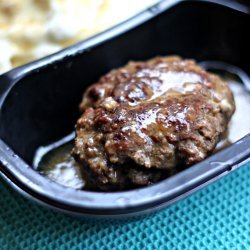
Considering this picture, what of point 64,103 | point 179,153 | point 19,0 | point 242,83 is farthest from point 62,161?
point 242,83

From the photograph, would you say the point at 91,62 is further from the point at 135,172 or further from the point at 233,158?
the point at 233,158

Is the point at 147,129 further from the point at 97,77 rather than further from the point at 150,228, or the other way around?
the point at 97,77

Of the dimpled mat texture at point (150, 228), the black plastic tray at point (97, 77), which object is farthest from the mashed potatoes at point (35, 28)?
the dimpled mat texture at point (150, 228)

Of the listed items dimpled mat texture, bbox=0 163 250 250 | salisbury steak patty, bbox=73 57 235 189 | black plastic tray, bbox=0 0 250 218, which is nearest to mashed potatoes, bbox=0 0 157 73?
black plastic tray, bbox=0 0 250 218

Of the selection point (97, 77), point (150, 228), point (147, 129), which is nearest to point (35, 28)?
point (97, 77)

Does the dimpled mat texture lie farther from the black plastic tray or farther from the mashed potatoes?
the mashed potatoes

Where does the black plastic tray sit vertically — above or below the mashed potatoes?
below
